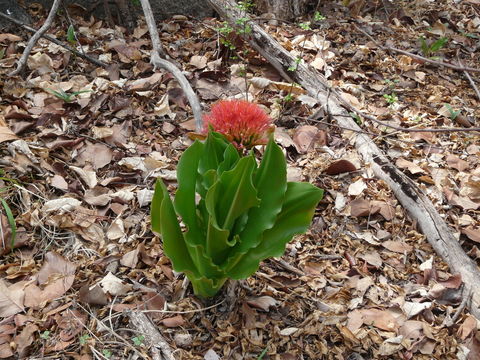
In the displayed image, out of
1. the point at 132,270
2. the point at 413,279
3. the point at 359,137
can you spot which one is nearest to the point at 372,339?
the point at 413,279

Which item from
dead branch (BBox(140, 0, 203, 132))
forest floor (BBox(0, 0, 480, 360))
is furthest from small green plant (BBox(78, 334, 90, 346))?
dead branch (BBox(140, 0, 203, 132))

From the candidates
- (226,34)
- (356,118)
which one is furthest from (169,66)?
(356,118)

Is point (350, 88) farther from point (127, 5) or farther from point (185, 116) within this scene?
point (127, 5)

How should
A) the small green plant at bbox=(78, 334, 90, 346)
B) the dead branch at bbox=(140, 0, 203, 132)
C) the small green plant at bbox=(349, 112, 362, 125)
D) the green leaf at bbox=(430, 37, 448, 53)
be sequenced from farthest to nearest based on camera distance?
1. the green leaf at bbox=(430, 37, 448, 53)
2. the small green plant at bbox=(349, 112, 362, 125)
3. the dead branch at bbox=(140, 0, 203, 132)
4. the small green plant at bbox=(78, 334, 90, 346)

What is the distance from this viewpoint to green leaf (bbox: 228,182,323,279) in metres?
1.40

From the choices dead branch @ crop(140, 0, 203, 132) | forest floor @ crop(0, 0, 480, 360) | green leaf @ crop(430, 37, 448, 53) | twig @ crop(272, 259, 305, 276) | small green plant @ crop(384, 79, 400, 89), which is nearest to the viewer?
forest floor @ crop(0, 0, 480, 360)

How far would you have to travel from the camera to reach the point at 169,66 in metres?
2.54

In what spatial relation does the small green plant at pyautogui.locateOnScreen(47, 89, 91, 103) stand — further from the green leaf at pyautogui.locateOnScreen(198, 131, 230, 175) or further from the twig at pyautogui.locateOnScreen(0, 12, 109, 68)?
the green leaf at pyautogui.locateOnScreen(198, 131, 230, 175)

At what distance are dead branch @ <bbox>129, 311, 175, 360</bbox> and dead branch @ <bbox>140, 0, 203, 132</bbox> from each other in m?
0.90

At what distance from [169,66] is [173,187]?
787mm

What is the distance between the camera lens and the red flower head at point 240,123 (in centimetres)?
141

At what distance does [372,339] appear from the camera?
1657 mm

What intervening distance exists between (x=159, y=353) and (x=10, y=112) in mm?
1321

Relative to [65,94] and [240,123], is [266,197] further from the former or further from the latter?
[65,94]
